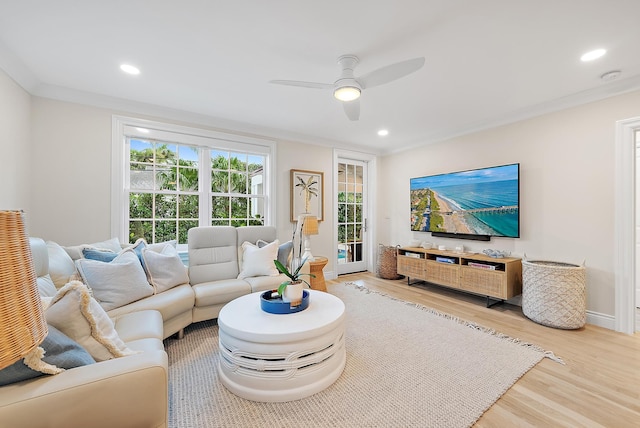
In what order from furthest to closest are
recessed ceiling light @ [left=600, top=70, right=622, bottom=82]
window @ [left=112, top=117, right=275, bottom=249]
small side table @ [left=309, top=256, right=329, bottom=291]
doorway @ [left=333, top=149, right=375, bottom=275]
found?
1. doorway @ [left=333, top=149, right=375, bottom=275]
2. small side table @ [left=309, top=256, right=329, bottom=291]
3. window @ [left=112, top=117, right=275, bottom=249]
4. recessed ceiling light @ [left=600, top=70, right=622, bottom=82]

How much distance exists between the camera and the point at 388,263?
4848 millimetres

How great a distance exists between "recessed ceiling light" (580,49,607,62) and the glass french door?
337cm

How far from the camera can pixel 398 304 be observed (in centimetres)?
346

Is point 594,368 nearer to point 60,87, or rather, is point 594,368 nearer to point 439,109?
point 439,109

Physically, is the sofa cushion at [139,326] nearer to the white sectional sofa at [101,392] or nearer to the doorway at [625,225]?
the white sectional sofa at [101,392]

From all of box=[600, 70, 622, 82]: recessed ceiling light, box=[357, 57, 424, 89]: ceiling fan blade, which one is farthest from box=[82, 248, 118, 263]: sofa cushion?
box=[600, 70, 622, 82]: recessed ceiling light

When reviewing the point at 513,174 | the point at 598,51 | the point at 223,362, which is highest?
the point at 598,51

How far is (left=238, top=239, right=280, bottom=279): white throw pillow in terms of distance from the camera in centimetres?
313

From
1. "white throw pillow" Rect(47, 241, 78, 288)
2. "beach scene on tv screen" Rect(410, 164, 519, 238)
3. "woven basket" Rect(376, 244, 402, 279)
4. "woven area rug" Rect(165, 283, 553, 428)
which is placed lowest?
"woven area rug" Rect(165, 283, 553, 428)

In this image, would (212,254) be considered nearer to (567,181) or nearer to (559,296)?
(559,296)

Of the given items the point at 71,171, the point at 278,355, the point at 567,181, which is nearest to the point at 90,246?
the point at 71,171

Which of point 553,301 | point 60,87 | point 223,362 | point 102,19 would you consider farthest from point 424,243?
point 60,87

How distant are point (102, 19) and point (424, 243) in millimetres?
4528

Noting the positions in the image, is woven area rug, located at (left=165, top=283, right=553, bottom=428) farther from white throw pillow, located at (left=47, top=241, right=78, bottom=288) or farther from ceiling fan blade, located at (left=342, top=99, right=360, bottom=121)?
ceiling fan blade, located at (left=342, top=99, right=360, bottom=121)
